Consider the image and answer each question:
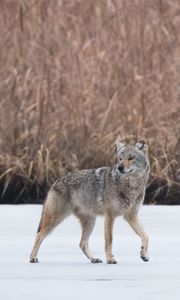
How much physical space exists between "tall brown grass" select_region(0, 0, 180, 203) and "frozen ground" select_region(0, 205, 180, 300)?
4.82 feet

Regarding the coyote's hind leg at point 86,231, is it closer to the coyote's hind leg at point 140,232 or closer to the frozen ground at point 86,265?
the frozen ground at point 86,265

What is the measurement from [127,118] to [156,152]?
690 millimetres

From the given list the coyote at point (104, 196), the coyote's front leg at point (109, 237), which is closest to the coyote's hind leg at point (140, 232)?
the coyote at point (104, 196)

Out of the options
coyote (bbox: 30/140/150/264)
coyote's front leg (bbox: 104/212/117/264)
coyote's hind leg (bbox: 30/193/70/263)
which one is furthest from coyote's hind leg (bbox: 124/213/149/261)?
coyote's hind leg (bbox: 30/193/70/263)

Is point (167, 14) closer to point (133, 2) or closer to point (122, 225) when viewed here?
point (133, 2)

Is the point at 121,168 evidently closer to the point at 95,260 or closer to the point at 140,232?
the point at 140,232

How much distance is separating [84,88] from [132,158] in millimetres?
5196

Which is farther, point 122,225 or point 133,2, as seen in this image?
point 133,2

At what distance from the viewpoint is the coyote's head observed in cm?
782

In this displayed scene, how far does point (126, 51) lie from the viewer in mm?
13430

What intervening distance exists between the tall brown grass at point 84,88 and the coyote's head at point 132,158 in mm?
3573

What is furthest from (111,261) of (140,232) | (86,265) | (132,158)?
(132,158)

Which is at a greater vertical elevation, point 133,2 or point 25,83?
point 133,2

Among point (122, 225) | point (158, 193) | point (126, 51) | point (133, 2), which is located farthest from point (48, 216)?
point (133, 2)
